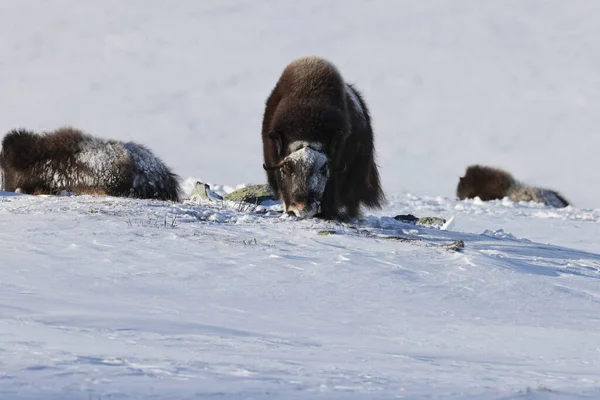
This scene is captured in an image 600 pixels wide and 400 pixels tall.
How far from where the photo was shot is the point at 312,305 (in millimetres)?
6480

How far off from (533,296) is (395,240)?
2.31 m

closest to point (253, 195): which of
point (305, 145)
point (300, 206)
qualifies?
point (305, 145)

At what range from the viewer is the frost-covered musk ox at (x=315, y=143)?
11234 millimetres

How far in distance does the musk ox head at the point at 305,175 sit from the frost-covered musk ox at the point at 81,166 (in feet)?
7.95

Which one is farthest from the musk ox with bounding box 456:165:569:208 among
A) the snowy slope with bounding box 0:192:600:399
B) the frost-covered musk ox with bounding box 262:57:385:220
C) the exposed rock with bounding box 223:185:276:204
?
the snowy slope with bounding box 0:192:600:399

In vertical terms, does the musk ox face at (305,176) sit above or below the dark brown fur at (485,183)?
below

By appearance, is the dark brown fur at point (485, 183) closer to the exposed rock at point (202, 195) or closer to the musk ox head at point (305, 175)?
the exposed rock at point (202, 195)

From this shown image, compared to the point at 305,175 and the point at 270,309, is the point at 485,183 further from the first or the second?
the point at 270,309

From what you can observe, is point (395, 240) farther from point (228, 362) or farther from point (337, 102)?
point (228, 362)

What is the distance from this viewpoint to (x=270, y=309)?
6.23 meters

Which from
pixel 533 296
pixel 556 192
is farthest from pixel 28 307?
pixel 556 192

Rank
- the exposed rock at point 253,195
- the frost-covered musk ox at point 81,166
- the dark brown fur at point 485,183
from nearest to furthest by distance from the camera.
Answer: the frost-covered musk ox at point 81,166 → the exposed rock at point 253,195 → the dark brown fur at point 485,183

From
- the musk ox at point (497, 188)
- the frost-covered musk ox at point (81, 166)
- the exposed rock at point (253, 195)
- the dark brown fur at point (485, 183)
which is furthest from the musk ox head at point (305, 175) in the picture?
the dark brown fur at point (485, 183)

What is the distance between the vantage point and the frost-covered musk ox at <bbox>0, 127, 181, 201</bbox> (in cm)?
1279
